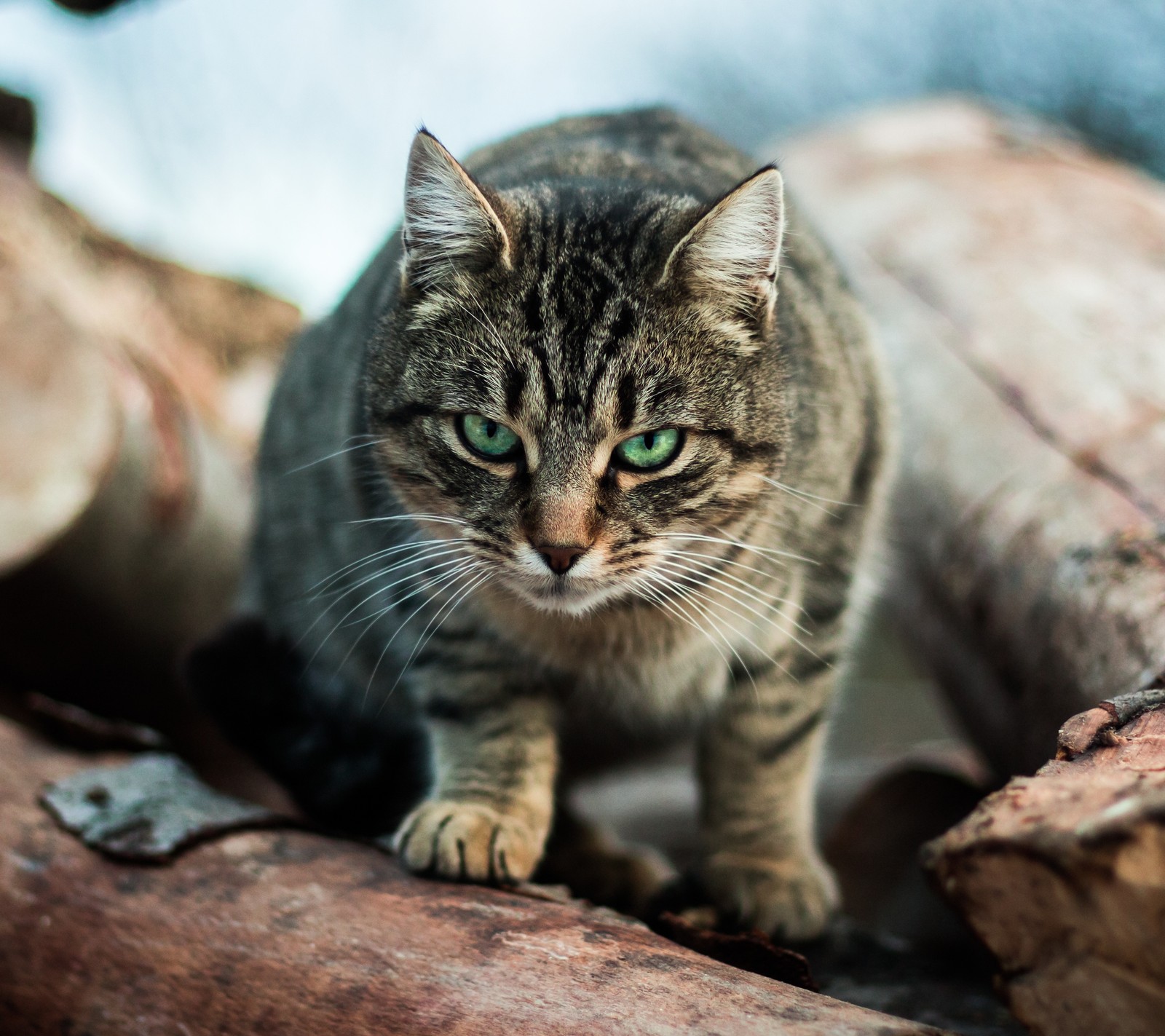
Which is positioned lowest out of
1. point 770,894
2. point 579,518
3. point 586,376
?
point 770,894

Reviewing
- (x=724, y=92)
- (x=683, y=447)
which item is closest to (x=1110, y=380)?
(x=683, y=447)

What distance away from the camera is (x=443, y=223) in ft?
5.20

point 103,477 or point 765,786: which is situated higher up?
point 103,477

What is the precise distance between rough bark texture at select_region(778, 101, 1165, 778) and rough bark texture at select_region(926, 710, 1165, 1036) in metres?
0.68

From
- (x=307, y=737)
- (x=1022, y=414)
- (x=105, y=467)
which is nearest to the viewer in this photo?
(x=307, y=737)

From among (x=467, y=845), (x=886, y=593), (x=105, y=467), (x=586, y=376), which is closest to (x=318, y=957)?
(x=467, y=845)

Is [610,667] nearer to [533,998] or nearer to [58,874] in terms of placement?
[533,998]

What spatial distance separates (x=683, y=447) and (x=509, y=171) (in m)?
0.79

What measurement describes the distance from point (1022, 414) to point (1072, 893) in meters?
1.49

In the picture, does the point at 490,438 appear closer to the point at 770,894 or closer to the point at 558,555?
the point at 558,555

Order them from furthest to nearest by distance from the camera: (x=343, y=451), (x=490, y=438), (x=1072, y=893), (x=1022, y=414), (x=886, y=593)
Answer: (x=886, y=593) < (x=1022, y=414) < (x=343, y=451) < (x=490, y=438) < (x=1072, y=893)

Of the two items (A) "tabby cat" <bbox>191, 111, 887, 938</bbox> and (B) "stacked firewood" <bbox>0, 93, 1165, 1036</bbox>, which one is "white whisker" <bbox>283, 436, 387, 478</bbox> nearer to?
(A) "tabby cat" <bbox>191, 111, 887, 938</bbox>

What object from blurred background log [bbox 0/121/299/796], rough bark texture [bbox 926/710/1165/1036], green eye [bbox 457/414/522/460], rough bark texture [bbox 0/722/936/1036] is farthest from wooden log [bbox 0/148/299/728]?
rough bark texture [bbox 926/710/1165/1036]

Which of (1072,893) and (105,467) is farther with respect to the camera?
(105,467)
